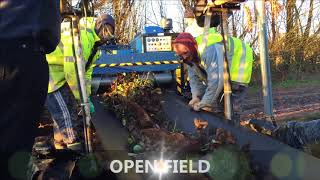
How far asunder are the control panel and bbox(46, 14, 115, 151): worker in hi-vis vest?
3.53 metres

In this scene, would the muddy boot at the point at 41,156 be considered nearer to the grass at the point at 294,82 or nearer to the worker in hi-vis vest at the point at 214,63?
the worker in hi-vis vest at the point at 214,63

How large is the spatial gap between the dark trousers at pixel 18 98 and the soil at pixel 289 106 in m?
6.54

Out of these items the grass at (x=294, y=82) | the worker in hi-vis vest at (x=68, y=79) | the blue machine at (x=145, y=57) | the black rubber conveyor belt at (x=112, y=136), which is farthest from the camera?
the grass at (x=294, y=82)

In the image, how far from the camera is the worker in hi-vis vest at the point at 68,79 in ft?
16.5

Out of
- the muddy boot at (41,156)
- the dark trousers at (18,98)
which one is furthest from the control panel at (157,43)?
Result: the dark trousers at (18,98)

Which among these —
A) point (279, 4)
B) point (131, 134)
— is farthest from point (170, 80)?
point (279, 4)

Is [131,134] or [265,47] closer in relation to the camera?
[131,134]

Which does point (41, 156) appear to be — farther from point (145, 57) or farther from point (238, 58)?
point (145, 57)

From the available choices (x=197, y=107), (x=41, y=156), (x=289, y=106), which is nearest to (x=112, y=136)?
(x=41, y=156)

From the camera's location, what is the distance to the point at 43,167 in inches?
149

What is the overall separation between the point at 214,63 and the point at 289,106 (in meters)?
6.60

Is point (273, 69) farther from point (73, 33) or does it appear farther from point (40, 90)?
point (40, 90)

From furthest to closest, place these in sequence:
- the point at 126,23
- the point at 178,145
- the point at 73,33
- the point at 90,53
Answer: the point at 126,23 → the point at 90,53 → the point at 73,33 → the point at 178,145

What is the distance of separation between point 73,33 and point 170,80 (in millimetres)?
4449
